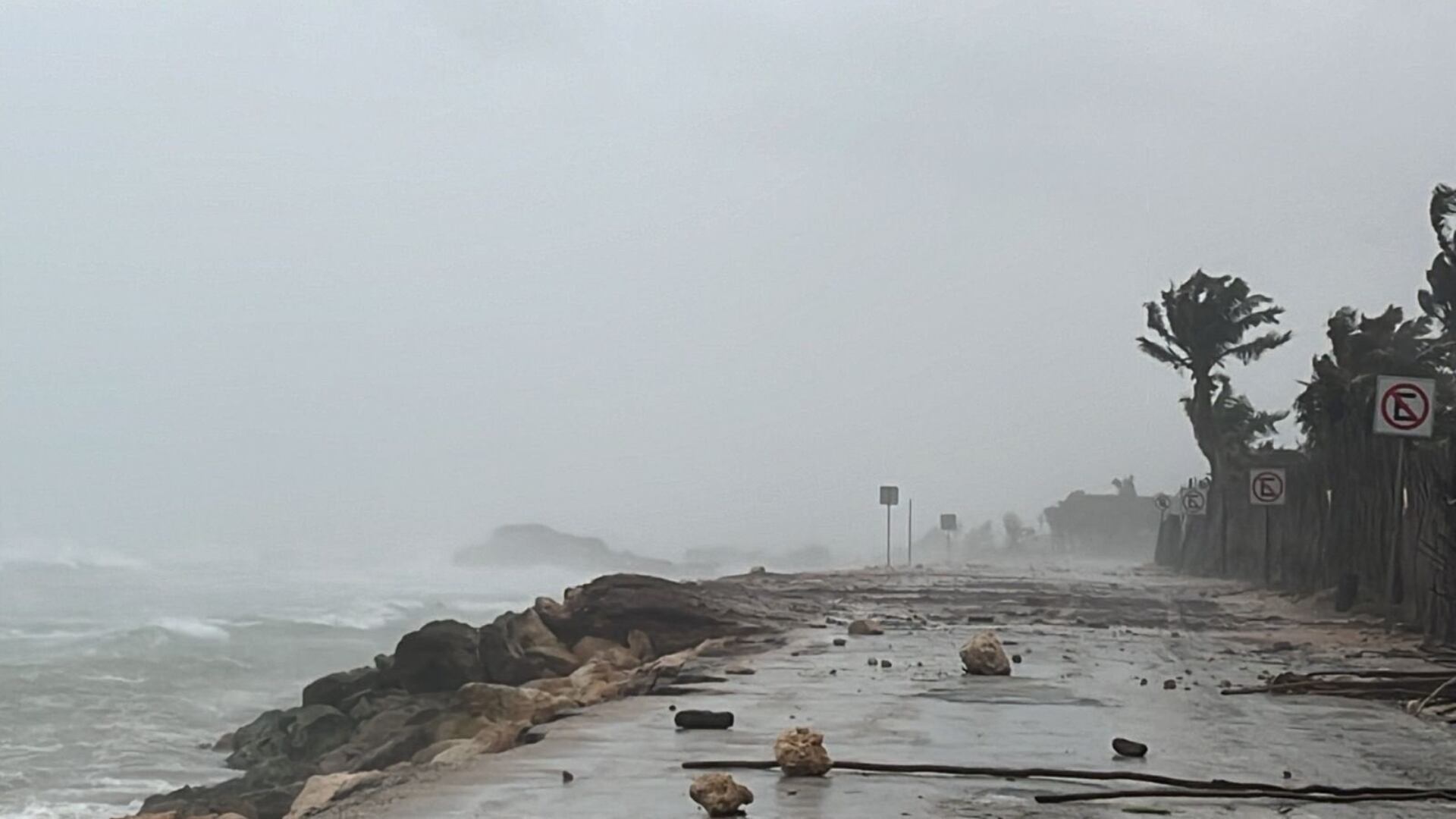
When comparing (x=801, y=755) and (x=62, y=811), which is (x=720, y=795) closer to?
(x=801, y=755)

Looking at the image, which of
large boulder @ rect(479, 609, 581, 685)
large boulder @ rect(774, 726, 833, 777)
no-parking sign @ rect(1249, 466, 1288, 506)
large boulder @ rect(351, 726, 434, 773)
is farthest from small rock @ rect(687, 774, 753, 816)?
no-parking sign @ rect(1249, 466, 1288, 506)

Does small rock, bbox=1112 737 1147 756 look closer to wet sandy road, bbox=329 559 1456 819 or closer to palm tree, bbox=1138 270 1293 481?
wet sandy road, bbox=329 559 1456 819

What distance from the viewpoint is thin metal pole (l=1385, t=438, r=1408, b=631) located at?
71.7 feet

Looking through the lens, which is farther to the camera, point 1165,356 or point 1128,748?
point 1165,356

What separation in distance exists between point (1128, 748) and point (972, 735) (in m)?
1.40

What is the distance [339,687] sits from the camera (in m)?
21.5

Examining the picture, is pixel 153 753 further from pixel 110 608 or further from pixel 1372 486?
pixel 110 608

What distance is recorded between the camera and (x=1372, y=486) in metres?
25.3

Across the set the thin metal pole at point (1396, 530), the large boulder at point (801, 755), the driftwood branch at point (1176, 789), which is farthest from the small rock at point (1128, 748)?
the thin metal pole at point (1396, 530)

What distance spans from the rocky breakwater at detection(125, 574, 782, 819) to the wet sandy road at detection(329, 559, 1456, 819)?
42.5 inches

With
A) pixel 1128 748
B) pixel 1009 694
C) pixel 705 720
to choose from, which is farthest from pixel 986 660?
pixel 1128 748

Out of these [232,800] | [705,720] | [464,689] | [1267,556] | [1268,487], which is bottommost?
[232,800]

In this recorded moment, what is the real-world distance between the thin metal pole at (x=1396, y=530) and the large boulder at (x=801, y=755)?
588 inches

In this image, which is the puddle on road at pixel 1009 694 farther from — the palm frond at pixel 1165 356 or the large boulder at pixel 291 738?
the palm frond at pixel 1165 356
